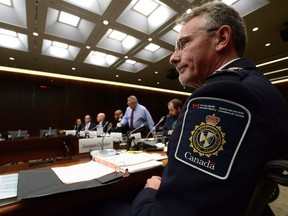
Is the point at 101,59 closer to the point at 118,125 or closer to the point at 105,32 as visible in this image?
the point at 105,32

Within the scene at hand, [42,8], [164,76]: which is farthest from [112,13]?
[164,76]

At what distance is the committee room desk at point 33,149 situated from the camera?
2.87 meters

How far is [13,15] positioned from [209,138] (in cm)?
454

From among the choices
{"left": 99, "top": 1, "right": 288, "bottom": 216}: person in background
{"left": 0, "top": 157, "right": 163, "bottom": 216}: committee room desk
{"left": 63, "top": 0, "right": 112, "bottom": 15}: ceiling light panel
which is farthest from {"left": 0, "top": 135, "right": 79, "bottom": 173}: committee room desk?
{"left": 99, "top": 1, "right": 288, "bottom": 216}: person in background

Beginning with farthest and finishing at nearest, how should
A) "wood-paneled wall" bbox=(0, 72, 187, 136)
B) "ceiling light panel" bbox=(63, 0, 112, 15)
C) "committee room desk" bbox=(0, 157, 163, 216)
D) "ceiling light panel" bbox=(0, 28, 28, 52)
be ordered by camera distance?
"wood-paneled wall" bbox=(0, 72, 187, 136) < "ceiling light panel" bbox=(0, 28, 28, 52) < "ceiling light panel" bbox=(63, 0, 112, 15) < "committee room desk" bbox=(0, 157, 163, 216)

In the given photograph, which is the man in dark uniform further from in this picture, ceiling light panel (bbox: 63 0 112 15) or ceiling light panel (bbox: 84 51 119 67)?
ceiling light panel (bbox: 84 51 119 67)

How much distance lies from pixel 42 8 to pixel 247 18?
396cm

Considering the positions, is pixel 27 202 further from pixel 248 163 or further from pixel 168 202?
pixel 248 163

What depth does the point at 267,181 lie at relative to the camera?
1.21ft

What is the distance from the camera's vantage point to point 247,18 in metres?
3.21

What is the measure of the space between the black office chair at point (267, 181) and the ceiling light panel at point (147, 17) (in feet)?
11.0

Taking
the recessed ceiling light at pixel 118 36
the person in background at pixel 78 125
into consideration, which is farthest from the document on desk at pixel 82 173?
the person in background at pixel 78 125

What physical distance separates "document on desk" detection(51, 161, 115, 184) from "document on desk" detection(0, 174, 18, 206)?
0.15 metres

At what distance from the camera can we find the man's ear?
0.65m
